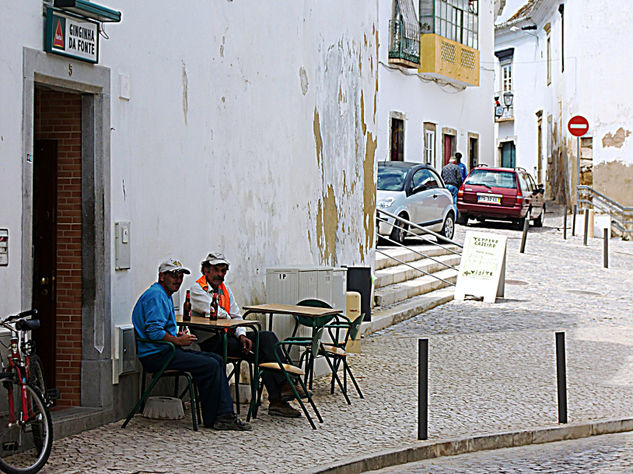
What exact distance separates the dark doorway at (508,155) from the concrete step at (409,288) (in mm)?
30694

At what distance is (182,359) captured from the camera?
8.27 metres

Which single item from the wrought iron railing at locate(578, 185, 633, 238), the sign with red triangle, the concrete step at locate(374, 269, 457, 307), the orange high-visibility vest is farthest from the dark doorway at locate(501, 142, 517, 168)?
the sign with red triangle

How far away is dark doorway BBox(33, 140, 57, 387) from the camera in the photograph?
8492 millimetres

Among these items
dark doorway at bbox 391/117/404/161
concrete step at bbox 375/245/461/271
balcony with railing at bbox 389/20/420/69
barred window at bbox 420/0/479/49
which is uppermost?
barred window at bbox 420/0/479/49

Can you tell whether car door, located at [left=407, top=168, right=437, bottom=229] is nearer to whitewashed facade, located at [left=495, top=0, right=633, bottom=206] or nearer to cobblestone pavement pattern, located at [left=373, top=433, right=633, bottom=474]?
whitewashed facade, located at [left=495, top=0, right=633, bottom=206]

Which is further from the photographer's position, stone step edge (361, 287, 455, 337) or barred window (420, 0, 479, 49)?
barred window (420, 0, 479, 49)

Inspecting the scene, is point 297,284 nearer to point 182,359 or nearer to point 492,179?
point 182,359

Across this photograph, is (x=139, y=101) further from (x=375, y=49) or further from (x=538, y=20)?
(x=538, y=20)

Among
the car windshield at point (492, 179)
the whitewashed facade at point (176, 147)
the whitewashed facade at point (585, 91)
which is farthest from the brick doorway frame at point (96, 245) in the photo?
the whitewashed facade at point (585, 91)

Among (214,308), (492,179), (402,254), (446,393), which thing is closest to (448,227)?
(402,254)

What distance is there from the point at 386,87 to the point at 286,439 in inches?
869

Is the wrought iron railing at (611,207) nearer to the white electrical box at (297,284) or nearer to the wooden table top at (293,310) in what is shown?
the white electrical box at (297,284)

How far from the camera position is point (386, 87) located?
96.1ft

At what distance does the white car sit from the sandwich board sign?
3.21 m
